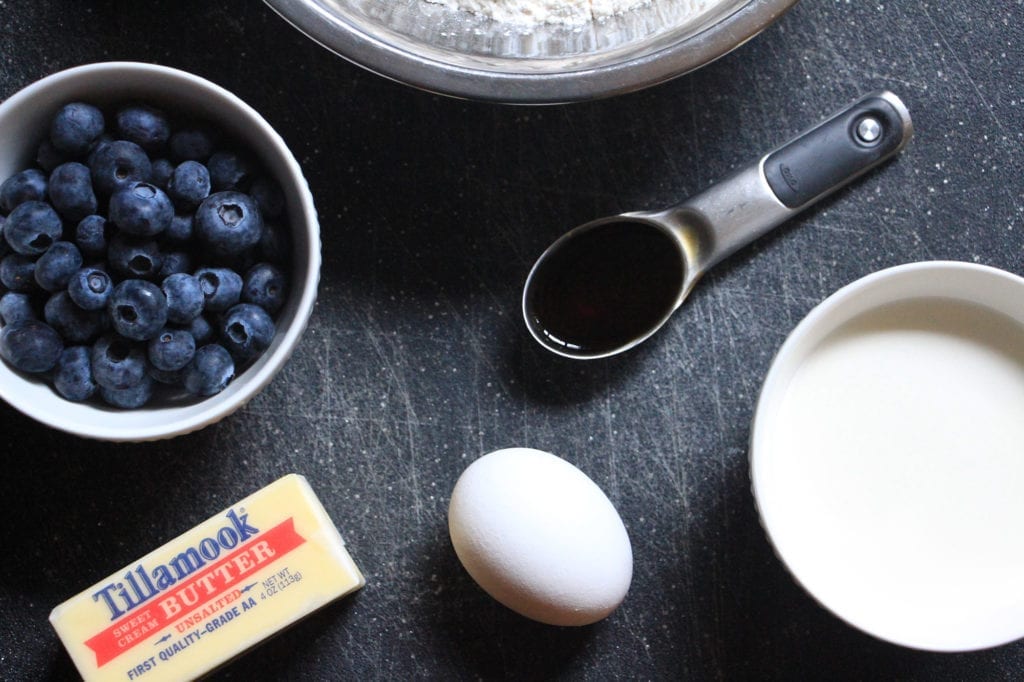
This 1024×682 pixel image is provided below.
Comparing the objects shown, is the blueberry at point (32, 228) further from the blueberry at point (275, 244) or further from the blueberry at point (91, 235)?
the blueberry at point (275, 244)

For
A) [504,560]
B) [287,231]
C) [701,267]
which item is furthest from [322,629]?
[701,267]

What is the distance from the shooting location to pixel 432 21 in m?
0.74

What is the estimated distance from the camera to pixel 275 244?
2.32ft

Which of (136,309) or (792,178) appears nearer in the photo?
(136,309)

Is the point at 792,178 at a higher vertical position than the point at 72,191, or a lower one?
lower

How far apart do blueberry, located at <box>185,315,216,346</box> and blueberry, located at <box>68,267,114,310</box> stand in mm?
57

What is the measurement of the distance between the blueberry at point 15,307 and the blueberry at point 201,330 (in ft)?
0.36

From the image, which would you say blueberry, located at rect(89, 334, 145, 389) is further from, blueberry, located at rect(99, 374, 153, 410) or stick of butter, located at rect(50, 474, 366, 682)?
stick of butter, located at rect(50, 474, 366, 682)

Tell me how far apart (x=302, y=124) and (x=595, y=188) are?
0.24 metres

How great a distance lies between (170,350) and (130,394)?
5cm

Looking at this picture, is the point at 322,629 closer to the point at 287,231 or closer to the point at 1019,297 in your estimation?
the point at 287,231

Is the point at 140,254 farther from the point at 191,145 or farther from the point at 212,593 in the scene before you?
the point at 212,593

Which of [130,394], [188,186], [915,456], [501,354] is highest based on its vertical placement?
[188,186]

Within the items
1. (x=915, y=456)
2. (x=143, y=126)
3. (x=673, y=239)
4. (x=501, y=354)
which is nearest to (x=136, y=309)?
(x=143, y=126)
